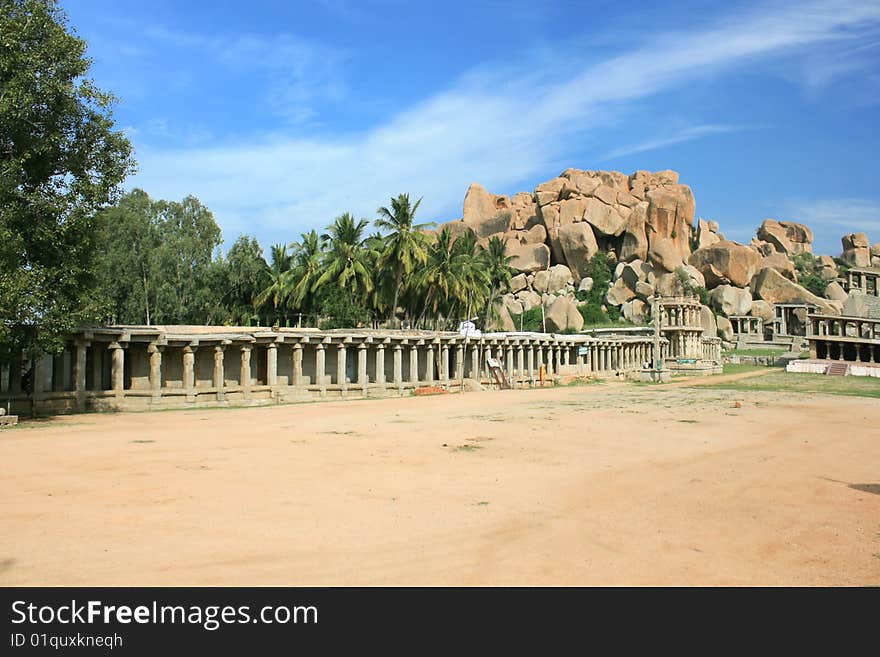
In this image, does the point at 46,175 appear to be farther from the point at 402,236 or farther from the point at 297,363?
the point at 402,236

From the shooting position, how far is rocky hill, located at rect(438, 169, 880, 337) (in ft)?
294

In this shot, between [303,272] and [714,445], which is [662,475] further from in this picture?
[303,272]

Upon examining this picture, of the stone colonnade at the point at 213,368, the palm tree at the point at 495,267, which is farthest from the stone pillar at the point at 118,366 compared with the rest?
the palm tree at the point at 495,267

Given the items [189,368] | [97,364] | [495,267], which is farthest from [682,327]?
[97,364]

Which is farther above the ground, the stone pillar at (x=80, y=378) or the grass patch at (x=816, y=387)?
the stone pillar at (x=80, y=378)

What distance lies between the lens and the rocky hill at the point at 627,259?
294 feet

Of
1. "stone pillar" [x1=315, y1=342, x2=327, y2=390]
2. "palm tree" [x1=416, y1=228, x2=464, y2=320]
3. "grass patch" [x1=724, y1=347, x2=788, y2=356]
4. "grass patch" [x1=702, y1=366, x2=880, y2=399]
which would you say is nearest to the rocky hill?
"grass patch" [x1=724, y1=347, x2=788, y2=356]

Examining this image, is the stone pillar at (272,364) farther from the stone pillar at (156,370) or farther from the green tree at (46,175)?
the green tree at (46,175)

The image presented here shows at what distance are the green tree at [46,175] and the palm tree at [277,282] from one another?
3538cm

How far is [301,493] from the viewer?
10062mm

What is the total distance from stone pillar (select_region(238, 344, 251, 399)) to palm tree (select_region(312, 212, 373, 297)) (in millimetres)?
21886

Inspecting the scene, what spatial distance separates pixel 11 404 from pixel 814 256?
132 meters
